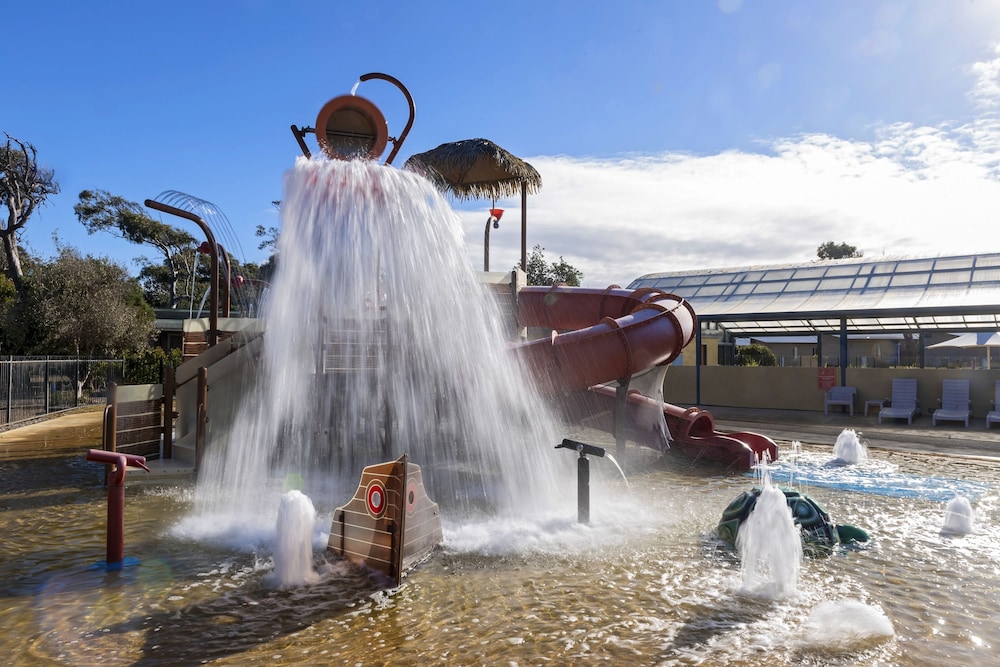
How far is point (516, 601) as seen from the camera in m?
5.22

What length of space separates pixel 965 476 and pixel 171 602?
11.7 meters

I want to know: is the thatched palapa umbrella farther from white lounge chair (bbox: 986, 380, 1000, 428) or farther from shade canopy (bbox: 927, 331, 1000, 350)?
shade canopy (bbox: 927, 331, 1000, 350)

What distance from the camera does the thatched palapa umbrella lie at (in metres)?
18.1

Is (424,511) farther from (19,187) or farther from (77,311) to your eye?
(19,187)

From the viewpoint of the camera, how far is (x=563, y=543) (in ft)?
22.2

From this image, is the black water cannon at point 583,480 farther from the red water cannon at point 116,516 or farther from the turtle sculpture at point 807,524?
the red water cannon at point 116,516

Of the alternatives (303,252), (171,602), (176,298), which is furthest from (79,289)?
(176,298)

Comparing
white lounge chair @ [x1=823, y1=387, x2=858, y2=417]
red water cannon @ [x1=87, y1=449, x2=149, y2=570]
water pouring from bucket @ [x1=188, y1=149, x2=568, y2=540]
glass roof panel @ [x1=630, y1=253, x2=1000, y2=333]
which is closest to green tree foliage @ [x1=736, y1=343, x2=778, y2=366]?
glass roof panel @ [x1=630, y1=253, x2=1000, y2=333]

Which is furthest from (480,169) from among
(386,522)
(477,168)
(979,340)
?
(979,340)

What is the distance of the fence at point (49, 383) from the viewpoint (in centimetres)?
1602

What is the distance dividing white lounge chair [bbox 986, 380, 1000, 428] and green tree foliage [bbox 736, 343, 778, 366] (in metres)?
17.7

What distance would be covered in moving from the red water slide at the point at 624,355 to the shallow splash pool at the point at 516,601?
332cm

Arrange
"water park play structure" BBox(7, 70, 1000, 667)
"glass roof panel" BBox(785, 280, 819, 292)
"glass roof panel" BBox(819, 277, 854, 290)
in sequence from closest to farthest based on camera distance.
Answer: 1. "water park play structure" BBox(7, 70, 1000, 667)
2. "glass roof panel" BBox(819, 277, 854, 290)
3. "glass roof panel" BBox(785, 280, 819, 292)

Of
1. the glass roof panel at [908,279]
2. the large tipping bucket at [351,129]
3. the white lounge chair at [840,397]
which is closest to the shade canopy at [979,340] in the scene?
the glass roof panel at [908,279]
